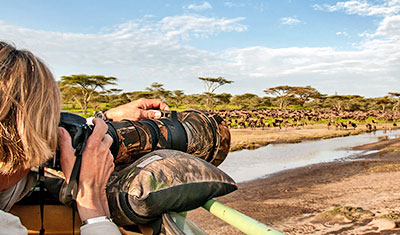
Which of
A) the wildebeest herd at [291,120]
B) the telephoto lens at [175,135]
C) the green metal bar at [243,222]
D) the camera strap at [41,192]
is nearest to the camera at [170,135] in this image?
the telephoto lens at [175,135]

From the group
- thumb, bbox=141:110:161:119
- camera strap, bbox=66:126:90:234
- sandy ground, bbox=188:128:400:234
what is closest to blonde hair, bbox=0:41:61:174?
camera strap, bbox=66:126:90:234

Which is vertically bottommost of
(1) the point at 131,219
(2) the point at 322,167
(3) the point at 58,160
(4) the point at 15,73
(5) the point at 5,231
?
(2) the point at 322,167

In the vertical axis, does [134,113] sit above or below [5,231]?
above

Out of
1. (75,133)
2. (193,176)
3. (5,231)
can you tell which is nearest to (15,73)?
(75,133)

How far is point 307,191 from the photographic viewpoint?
7227 mm

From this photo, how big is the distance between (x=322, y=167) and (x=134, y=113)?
9.51 m

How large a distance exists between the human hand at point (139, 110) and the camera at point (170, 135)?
0.16m

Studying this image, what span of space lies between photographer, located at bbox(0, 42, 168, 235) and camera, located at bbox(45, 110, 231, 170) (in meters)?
0.10

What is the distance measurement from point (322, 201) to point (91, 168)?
19.8 feet

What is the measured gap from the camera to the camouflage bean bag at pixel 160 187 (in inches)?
45.3

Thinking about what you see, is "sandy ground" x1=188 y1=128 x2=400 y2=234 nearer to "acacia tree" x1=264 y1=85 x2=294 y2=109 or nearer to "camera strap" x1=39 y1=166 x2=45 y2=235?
"camera strap" x1=39 y1=166 x2=45 y2=235

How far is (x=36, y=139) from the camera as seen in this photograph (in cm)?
92

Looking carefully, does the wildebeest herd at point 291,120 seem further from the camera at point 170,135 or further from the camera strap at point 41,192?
the camera strap at point 41,192

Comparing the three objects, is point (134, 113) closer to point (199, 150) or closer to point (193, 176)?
point (199, 150)
